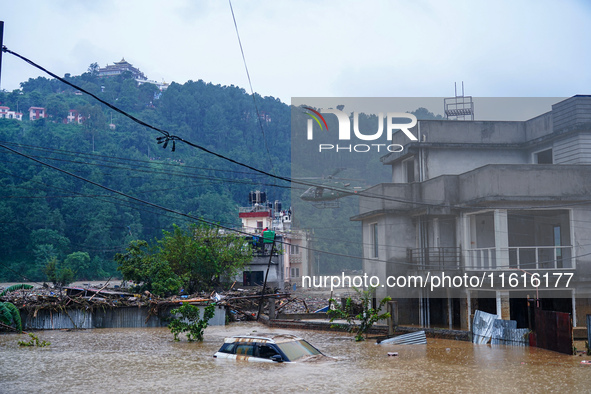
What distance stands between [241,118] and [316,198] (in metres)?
123

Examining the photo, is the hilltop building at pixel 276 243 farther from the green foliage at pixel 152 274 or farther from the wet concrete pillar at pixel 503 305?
the wet concrete pillar at pixel 503 305

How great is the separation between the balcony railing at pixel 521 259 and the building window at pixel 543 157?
4.45 m

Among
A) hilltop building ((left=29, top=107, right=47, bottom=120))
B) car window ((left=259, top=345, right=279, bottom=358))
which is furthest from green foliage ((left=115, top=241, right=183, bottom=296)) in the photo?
hilltop building ((left=29, top=107, right=47, bottom=120))

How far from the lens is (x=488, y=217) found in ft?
91.4

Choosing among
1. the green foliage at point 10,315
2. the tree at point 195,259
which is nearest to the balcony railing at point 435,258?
the tree at point 195,259

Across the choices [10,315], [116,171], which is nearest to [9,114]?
[116,171]

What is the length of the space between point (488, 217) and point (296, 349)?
48.6ft

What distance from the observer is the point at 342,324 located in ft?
85.9

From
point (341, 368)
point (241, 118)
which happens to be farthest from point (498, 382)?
point (241, 118)

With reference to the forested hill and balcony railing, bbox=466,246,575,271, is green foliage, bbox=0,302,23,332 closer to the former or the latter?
balcony railing, bbox=466,246,575,271

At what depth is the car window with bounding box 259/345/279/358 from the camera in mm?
15773

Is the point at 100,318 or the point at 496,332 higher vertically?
the point at 496,332

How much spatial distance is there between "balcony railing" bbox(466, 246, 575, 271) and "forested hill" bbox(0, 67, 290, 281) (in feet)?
98.8

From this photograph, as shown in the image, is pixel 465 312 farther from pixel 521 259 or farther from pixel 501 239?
pixel 501 239
